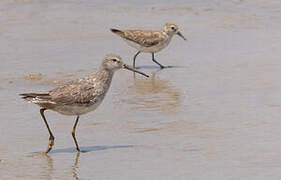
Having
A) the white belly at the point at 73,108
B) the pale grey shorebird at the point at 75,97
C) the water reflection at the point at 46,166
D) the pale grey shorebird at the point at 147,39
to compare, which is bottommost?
the water reflection at the point at 46,166

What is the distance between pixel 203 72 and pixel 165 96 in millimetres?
1575

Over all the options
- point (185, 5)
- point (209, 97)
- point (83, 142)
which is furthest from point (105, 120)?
point (185, 5)

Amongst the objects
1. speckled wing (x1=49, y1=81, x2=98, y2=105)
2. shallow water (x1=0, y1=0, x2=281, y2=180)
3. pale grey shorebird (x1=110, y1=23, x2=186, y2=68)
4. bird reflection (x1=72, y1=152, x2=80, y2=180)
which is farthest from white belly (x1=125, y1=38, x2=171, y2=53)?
bird reflection (x1=72, y1=152, x2=80, y2=180)

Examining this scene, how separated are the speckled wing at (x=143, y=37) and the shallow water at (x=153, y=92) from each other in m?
0.47

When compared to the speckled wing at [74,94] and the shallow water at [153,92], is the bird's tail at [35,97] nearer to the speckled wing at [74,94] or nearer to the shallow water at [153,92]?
the speckled wing at [74,94]

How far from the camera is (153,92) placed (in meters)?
Result: 13.7

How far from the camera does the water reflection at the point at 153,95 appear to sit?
41.0ft

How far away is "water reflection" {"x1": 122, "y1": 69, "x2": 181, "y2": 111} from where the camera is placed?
12500 millimetres

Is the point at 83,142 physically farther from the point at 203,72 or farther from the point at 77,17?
the point at 77,17

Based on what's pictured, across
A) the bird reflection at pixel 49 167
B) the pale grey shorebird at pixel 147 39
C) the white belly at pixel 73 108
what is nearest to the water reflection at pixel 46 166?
the bird reflection at pixel 49 167

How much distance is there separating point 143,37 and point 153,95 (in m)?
3.56

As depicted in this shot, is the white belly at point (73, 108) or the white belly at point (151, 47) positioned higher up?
the white belly at point (151, 47)

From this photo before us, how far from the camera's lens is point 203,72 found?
14648mm

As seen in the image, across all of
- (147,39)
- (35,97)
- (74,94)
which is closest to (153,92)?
(147,39)
